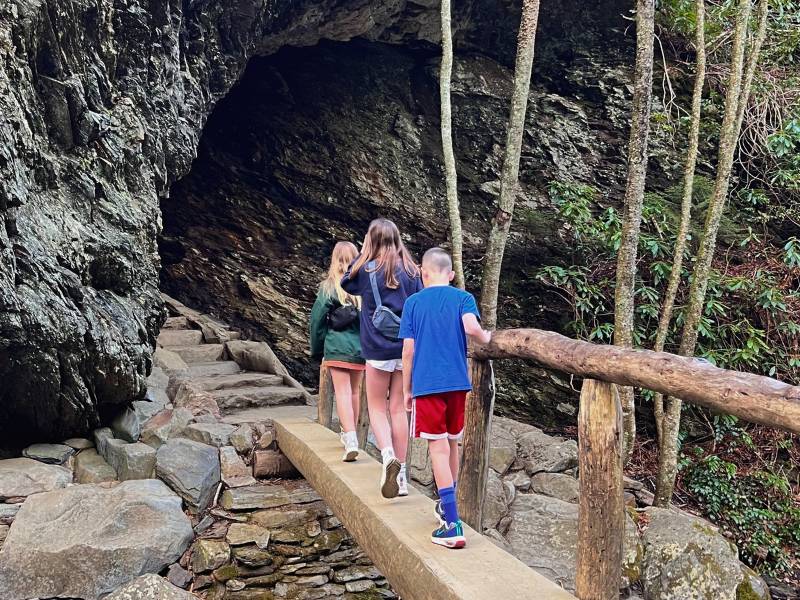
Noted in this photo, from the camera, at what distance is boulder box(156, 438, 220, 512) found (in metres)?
4.43

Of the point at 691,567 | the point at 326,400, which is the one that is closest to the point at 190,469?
the point at 326,400

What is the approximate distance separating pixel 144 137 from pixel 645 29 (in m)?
5.09

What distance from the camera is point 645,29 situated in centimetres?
577

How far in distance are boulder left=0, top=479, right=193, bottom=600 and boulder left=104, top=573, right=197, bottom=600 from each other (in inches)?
16.0

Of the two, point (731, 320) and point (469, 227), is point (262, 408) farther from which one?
point (731, 320)

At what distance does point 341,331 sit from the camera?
4.33 meters

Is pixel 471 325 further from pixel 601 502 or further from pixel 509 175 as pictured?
pixel 509 175

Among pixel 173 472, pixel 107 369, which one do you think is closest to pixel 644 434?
pixel 173 472

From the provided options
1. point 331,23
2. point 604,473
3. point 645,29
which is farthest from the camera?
point 331,23

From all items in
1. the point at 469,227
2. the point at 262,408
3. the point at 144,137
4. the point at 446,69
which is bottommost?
the point at 262,408

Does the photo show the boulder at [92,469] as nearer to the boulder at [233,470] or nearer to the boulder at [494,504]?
the boulder at [233,470]

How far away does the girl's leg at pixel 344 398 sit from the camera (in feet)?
13.9

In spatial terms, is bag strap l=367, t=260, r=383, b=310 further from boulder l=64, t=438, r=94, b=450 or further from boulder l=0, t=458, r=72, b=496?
boulder l=64, t=438, r=94, b=450

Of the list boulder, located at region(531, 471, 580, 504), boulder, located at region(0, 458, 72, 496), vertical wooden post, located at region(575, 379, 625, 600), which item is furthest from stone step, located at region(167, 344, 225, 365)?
vertical wooden post, located at region(575, 379, 625, 600)
